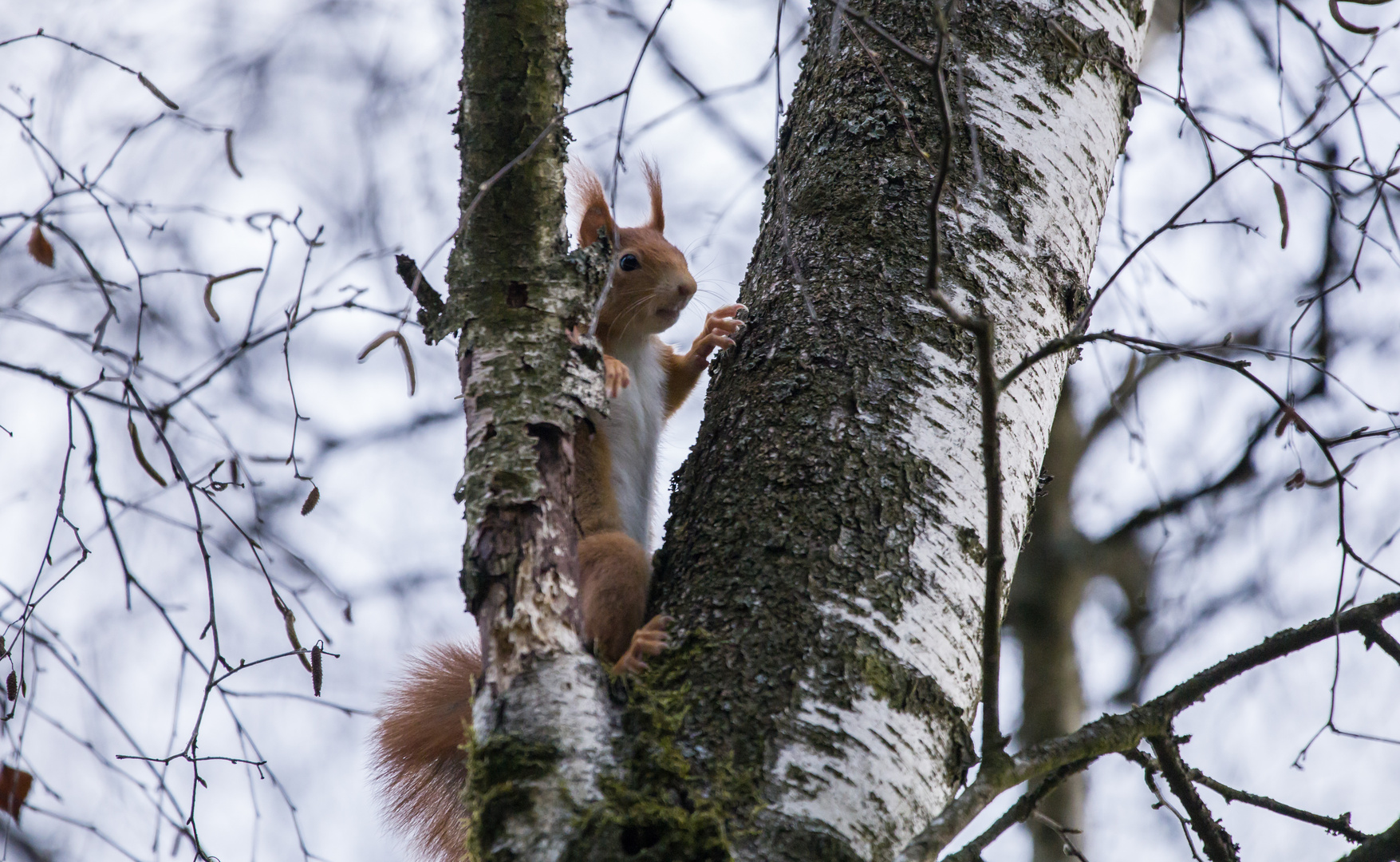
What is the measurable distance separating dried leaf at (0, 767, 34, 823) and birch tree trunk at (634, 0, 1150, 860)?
100cm

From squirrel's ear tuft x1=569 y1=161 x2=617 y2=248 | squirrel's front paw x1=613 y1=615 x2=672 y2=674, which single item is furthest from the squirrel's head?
squirrel's front paw x1=613 y1=615 x2=672 y2=674

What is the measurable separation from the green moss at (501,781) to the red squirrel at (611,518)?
15 cm

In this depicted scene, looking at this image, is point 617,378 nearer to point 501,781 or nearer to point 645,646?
point 645,646

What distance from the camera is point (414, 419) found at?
512 centimetres

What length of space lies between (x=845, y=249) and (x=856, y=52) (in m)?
0.43

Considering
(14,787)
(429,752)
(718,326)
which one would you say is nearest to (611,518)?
(718,326)

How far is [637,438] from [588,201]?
668 millimetres

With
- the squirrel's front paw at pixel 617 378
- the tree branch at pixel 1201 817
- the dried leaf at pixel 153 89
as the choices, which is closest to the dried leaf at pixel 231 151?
the dried leaf at pixel 153 89

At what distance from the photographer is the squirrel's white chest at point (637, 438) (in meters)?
2.31

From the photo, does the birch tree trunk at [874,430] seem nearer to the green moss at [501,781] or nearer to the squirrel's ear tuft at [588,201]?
the green moss at [501,781]

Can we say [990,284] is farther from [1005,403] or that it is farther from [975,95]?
[975,95]

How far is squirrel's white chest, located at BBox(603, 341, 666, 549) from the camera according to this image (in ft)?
7.57

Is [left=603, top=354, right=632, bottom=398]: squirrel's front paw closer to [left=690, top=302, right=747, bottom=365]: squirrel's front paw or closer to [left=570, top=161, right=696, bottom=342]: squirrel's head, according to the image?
[left=690, top=302, right=747, bottom=365]: squirrel's front paw

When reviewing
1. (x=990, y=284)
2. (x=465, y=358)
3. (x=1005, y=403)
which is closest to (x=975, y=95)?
(x=990, y=284)
